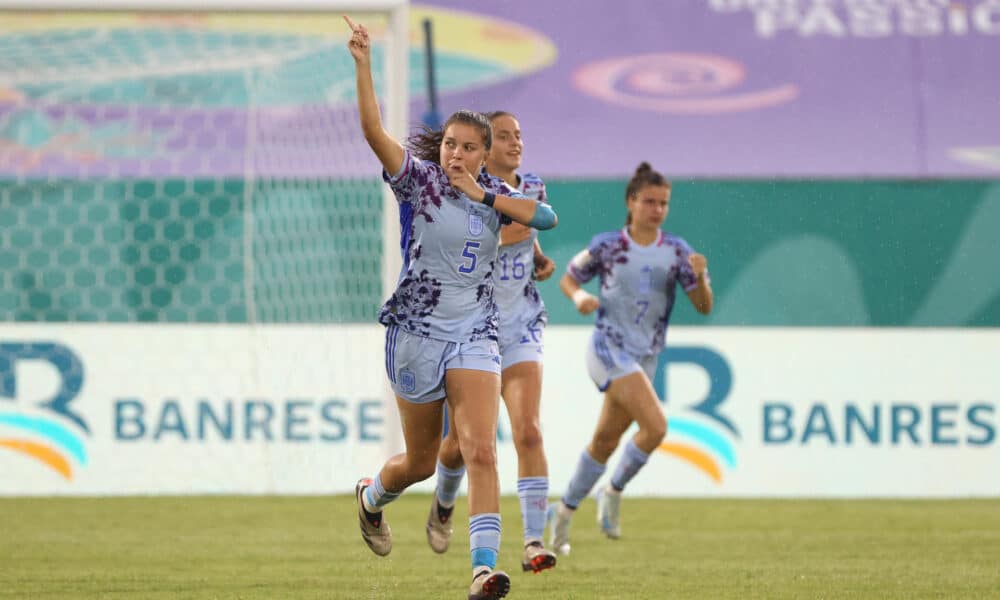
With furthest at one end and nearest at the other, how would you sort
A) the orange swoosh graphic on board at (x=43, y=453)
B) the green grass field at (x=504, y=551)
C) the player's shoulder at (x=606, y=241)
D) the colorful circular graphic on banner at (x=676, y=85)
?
the colorful circular graphic on banner at (x=676, y=85) → the orange swoosh graphic on board at (x=43, y=453) → the player's shoulder at (x=606, y=241) → the green grass field at (x=504, y=551)

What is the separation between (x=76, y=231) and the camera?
1260 cm

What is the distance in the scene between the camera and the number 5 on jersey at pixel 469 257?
623cm

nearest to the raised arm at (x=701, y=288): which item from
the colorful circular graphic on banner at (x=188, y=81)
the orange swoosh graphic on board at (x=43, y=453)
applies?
the orange swoosh graphic on board at (x=43, y=453)

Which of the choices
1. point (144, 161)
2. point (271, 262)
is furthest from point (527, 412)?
point (144, 161)

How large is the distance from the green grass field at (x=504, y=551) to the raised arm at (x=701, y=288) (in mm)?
1379

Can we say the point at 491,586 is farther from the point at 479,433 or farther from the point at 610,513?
the point at 610,513

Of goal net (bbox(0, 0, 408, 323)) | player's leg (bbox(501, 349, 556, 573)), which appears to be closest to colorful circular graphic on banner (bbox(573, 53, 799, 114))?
goal net (bbox(0, 0, 408, 323))

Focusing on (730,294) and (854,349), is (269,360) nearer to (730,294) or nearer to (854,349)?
(730,294)

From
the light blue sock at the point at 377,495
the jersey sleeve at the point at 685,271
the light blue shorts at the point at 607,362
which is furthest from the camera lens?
the jersey sleeve at the point at 685,271

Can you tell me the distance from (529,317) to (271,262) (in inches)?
206

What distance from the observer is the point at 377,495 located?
7250 mm

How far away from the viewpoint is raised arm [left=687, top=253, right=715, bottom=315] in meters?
8.81

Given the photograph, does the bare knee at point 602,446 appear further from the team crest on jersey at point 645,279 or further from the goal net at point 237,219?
the goal net at point 237,219

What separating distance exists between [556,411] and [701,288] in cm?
334
